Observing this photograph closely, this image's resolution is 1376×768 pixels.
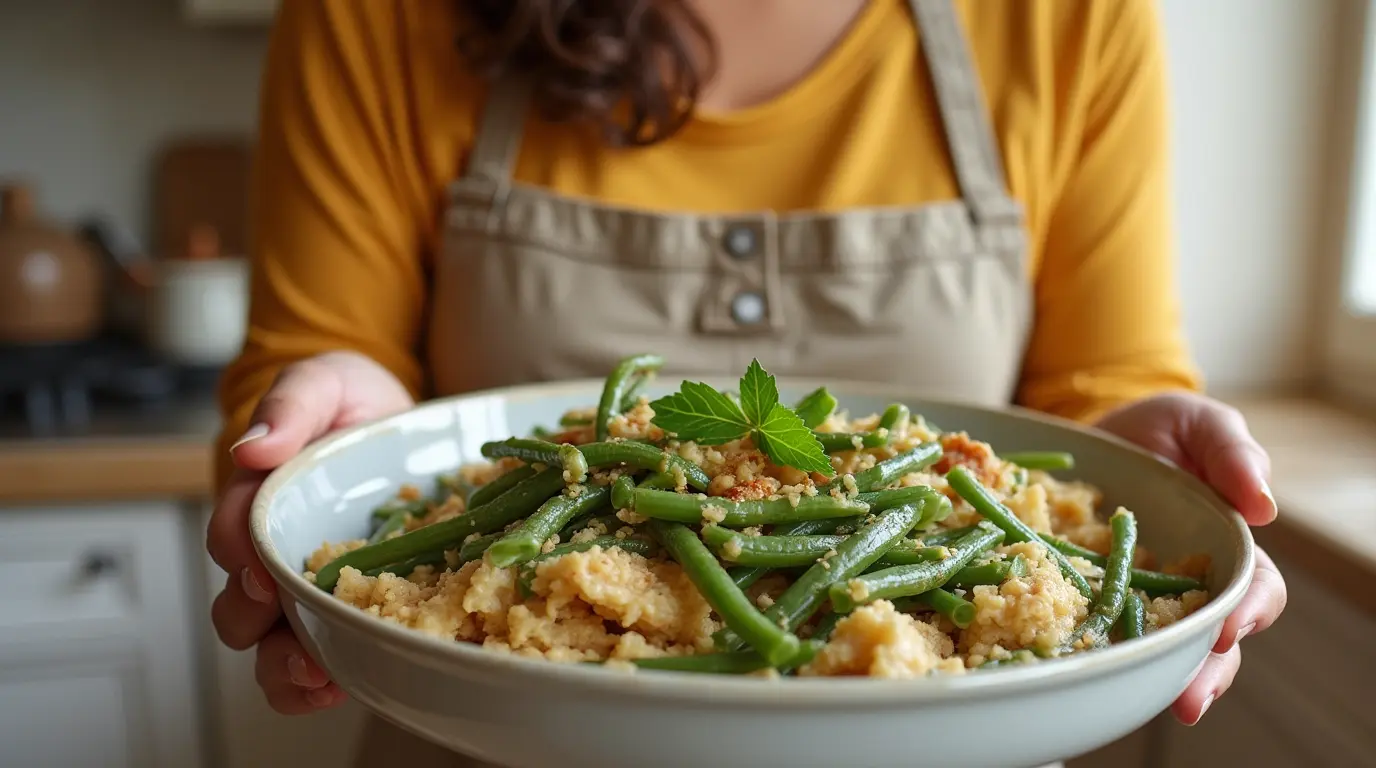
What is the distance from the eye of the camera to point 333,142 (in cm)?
130

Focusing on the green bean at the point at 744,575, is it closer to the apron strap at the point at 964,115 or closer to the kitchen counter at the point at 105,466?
the apron strap at the point at 964,115

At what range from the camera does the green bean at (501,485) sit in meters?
0.81

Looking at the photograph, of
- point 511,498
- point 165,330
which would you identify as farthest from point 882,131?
point 165,330

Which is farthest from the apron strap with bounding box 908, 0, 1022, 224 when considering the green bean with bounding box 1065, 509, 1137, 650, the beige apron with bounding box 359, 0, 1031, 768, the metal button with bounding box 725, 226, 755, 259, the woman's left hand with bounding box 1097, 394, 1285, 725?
the green bean with bounding box 1065, 509, 1137, 650

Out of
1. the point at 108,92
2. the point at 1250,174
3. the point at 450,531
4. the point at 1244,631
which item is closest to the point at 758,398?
the point at 450,531

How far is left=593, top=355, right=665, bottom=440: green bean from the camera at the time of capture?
86 centimetres

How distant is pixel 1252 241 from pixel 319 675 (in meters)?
1.97

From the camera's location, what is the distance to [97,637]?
1.98m

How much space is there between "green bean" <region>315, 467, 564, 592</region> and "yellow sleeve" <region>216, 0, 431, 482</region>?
0.57 m

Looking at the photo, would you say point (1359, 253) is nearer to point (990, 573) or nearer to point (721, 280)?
point (721, 280)

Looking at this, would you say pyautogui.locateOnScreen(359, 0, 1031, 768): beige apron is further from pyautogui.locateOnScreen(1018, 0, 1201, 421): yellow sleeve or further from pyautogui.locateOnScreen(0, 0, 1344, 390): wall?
pyautogui.locateOnScreen(0, 0, 1344, 390): wall

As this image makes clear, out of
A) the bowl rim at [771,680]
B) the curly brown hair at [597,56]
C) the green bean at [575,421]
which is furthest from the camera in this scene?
the curly brown hair at [597,56]

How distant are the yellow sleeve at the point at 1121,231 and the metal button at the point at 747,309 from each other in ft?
1.28

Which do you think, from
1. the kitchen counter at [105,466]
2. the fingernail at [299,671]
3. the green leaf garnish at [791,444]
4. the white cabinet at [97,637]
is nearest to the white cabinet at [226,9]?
the kitchen counter at [105,466]
